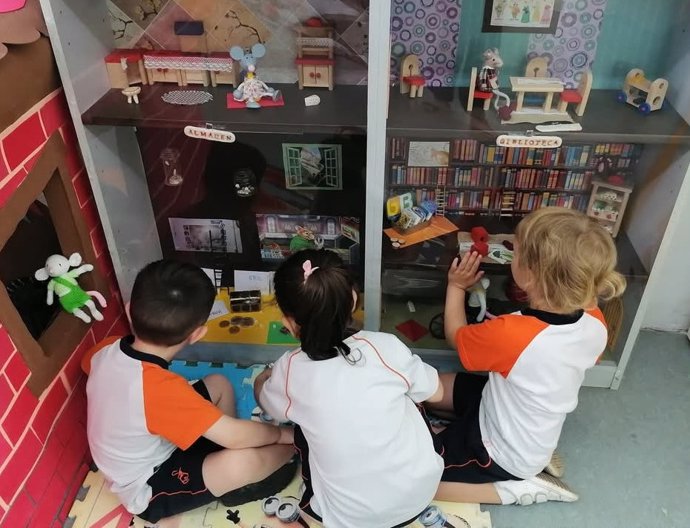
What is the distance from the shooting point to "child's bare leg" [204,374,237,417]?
1.63 meters

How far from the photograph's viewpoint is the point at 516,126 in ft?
4.76

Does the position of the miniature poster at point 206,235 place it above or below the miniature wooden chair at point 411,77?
below

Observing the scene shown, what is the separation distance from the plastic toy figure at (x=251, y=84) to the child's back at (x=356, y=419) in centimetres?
50

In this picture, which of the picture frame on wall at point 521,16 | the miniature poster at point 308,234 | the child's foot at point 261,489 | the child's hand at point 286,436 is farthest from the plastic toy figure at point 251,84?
the child's foot at point 261,489

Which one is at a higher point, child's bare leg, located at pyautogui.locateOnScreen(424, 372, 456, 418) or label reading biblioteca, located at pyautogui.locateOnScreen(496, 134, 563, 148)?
label reading biblioteca, located at pyautogui.locateOnScreen(496, 134, 563, 148)

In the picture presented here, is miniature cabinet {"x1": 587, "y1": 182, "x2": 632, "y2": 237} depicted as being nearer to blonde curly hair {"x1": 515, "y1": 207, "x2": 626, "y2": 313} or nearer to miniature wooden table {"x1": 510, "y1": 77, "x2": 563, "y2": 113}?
miniature wooden table {"x1": 510, "y1": 77, "x2": 563, "y2": 113}

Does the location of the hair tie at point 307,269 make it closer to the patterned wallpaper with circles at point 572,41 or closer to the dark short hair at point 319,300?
the dark short hair at point 319,300

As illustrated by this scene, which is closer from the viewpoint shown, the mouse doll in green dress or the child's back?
the child's back

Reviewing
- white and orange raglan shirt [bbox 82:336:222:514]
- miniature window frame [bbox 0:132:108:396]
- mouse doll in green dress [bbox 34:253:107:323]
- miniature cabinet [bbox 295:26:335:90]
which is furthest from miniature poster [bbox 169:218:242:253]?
white and orange raglan shirt [bbox 82:336:222:514]

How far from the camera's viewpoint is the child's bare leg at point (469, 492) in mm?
1498

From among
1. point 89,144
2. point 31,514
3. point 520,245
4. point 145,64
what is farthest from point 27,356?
point 520,245

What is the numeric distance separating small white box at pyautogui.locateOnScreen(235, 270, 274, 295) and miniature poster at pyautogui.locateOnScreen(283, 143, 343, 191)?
33 centimetres

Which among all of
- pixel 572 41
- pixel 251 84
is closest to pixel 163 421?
pixel 251 84

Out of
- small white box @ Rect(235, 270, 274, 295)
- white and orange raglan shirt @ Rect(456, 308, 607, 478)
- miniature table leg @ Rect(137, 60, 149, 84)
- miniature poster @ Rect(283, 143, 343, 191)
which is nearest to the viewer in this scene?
white and orange raglan shirt @ Rect(456, 308, 607, 478)
